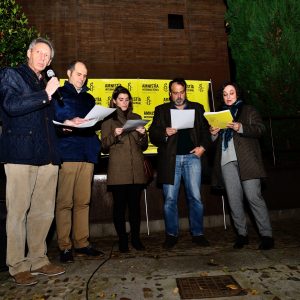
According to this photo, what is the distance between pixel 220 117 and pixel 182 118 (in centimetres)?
55

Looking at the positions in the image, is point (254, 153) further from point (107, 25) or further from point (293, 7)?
point (107, 25)

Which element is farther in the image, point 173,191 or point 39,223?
point 173,191

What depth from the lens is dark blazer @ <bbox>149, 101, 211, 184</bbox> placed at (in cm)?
436

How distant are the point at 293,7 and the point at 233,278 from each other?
5541mm

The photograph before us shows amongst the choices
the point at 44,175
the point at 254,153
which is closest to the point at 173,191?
the point at 254,153

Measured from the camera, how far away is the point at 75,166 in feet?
12.6

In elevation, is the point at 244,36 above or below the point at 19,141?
above

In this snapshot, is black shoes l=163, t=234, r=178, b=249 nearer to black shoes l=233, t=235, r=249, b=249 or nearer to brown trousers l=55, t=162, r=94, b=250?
black shoes l=233, t=235, r=249, b=249

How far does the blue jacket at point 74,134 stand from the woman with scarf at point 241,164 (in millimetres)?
1698

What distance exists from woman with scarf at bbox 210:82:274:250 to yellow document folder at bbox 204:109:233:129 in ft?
0.27

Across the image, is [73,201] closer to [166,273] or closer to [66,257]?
[66,257]

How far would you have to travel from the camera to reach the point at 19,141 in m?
3.09

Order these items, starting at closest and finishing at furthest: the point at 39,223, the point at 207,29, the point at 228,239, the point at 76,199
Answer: the point at 39,223, the point at 76,199, the point at 228,239, the point at 207,29

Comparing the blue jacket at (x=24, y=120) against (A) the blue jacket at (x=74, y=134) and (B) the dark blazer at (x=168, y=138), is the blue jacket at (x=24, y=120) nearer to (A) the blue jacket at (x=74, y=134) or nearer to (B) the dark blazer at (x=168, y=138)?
(A) the blue jacket at (x=74, y=134)
